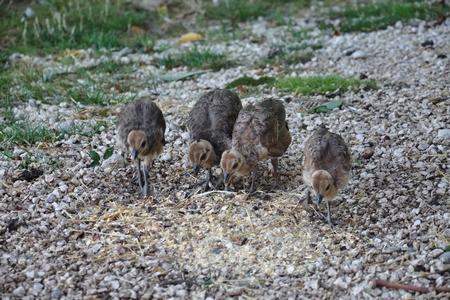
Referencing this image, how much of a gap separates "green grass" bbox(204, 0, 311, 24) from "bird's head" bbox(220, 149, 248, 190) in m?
6.36

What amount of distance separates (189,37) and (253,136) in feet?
18.1

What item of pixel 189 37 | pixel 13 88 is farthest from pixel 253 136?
pixel 189 37

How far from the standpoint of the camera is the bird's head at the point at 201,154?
6703 mm

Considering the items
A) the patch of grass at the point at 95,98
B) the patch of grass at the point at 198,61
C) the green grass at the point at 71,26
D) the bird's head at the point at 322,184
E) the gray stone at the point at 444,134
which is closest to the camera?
the bird's head at the point at 322,184

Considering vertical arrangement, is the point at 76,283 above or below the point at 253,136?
below

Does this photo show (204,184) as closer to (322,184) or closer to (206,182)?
(206,182)

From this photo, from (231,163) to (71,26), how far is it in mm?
6297

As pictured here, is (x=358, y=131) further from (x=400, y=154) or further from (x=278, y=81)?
(x=278, y=81)

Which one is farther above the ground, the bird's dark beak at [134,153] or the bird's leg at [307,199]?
the bird's dark beak at [134,153]

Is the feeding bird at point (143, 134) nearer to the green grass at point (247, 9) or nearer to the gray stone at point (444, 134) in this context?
the gray stone at point (444, 134)

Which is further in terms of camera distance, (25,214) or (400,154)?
(400,154)

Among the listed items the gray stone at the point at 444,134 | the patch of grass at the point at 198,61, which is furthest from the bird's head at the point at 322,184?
the patch of grass at the point at 198,61

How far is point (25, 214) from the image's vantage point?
6414 mm

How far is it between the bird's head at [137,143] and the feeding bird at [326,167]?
1322 millimetres
